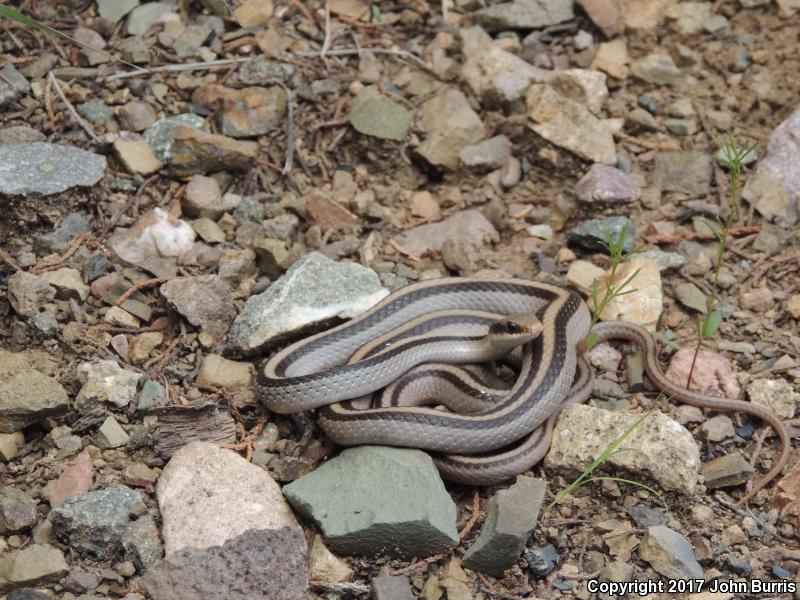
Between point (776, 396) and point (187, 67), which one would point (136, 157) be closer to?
point (187, 67)

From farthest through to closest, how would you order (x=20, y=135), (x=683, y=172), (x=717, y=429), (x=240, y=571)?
1. (x=683, y=172)
2. (x=20, y=135)
3. (x=717, y=429)
4. (x=240, y=571)

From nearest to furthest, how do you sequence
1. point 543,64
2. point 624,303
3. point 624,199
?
point 624,303 → point 624,199 → point 543,64

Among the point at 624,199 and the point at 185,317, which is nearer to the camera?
the point at 185,317

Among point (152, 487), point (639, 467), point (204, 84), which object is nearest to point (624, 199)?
point (639, 467)

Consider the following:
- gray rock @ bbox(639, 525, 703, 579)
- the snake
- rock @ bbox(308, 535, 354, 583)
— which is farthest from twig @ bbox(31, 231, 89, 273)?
gray rock @ bbox(639, 525, 703, 579)

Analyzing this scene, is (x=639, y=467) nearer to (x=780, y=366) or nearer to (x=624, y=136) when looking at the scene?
(x=780, y=366)

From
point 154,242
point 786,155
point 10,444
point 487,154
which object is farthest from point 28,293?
point 786,155

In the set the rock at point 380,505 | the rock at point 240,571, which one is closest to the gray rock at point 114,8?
the rock at point 380,505
